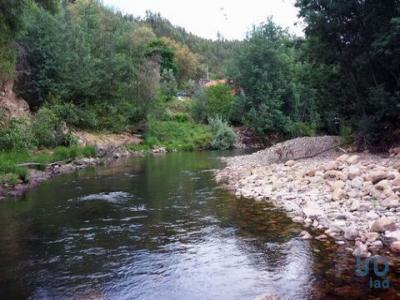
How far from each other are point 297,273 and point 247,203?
5.18m

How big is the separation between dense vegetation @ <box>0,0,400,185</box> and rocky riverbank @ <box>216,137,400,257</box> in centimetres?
429

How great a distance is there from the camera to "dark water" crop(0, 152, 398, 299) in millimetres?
5926

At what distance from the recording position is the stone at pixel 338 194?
33.4 feet

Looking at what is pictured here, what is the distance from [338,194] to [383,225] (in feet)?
9.42

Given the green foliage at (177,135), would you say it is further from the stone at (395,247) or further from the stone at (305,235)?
the stone at (395,247)

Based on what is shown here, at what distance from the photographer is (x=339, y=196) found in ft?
33.5

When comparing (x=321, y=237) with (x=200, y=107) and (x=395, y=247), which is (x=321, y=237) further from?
(x=200, y=107)

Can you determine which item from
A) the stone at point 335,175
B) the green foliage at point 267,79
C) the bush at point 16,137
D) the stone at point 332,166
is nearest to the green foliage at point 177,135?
the green foliage at point 267,79

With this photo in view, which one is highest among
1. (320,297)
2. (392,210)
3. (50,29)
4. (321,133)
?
(50,29)

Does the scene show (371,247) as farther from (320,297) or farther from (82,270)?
(82,270)

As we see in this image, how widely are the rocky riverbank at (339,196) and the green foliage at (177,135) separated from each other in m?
19.4

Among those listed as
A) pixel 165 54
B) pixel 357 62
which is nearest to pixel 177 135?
pixel 357 62

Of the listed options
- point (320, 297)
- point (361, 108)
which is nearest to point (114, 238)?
point (320, 297)

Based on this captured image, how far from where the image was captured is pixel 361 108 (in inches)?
764
